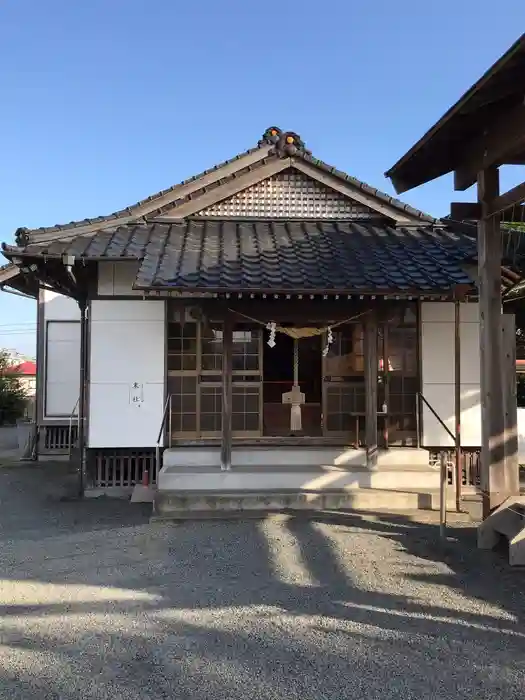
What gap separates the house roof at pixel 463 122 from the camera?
190 inches

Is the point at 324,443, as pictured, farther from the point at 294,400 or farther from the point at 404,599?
the point at 404,599

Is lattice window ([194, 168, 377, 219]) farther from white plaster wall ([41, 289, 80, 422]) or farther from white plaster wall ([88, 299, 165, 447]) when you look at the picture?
white plaster wall ([41, 289, 80, 422])

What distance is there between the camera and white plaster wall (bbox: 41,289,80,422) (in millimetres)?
13125

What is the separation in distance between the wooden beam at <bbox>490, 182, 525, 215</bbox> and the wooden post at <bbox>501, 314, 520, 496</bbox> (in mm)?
1166

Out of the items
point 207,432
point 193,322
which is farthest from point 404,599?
point 193,322

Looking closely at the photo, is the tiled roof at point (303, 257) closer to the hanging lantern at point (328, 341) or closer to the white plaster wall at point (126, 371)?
the hanging lantern at point (328, 341)

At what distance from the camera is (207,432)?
9297mm

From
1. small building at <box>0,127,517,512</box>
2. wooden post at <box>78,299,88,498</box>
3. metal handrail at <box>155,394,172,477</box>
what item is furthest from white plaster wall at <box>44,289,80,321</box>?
metal handrail at <box>155,394,172,477</box>

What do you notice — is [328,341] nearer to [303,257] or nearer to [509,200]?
[303,257]

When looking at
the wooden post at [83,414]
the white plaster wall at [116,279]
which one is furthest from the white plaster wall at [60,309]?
the white plaster wall at [116,279]

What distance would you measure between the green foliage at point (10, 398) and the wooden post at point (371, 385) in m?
17.4

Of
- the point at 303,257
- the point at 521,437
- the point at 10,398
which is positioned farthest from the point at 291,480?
the point at 10,398

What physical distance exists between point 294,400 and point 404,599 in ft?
14.5

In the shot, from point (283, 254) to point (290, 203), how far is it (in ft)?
6.26
